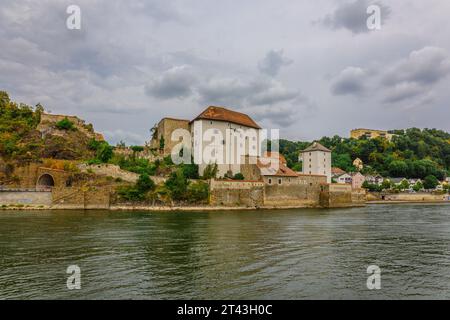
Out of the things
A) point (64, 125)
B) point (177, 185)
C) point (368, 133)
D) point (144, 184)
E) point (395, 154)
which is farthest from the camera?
point (368, 133)

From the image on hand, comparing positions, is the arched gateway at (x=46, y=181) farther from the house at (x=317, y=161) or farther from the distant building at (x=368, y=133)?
the distant building at (x=368, y=133)

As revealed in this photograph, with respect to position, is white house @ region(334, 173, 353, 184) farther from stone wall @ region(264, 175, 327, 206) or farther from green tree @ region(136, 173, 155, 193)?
green tree @ region(136, 173, 155, 193)

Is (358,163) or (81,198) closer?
(81,198)

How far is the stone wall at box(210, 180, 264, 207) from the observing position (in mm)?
43344

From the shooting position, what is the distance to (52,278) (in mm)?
11125

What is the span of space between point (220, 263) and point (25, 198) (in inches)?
1285

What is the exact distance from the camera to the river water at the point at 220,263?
10.2m

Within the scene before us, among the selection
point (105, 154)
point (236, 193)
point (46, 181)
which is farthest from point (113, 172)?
point (236, 193)

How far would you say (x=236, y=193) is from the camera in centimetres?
4438

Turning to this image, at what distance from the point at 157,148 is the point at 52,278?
44.7 m

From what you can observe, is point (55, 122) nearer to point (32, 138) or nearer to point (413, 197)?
Result: point (32, 138)

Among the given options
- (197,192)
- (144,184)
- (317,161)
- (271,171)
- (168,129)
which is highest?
(168,129)
